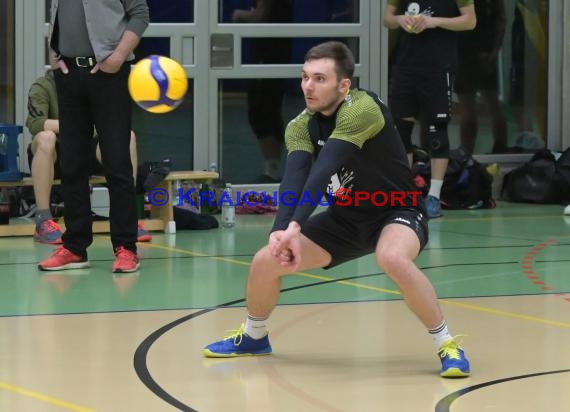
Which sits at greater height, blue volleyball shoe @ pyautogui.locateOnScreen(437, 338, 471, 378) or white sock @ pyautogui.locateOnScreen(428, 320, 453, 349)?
white sock @ pyautogui.locateOnScreen(428, 320, 453, 349)

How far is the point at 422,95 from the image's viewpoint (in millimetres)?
10633

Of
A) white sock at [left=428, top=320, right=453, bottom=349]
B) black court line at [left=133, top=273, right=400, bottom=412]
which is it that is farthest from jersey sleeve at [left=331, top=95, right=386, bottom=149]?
black court line at [left=133, top=273, right=400, bottom=412]

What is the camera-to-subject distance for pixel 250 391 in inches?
187

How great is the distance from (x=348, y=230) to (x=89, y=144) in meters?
2.93

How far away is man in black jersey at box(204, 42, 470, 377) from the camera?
16.4 ft

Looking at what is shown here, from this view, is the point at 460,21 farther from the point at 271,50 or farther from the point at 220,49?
the point at 220,49

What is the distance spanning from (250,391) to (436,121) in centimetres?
613

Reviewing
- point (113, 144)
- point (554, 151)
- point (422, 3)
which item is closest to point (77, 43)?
point (113, 144)

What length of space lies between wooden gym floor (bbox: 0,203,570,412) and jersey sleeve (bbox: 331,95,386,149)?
987 mm

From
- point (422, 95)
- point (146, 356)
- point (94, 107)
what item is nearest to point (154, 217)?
point (94, 107)

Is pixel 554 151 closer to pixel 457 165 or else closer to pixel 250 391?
pixel 457 165

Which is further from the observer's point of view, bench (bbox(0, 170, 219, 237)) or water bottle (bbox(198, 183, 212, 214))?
water bottle (bbox(198, 183, 212, 214))

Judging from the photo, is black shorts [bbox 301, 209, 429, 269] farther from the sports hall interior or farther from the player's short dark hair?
the player's short dark hair

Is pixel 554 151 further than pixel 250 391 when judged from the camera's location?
Yes
